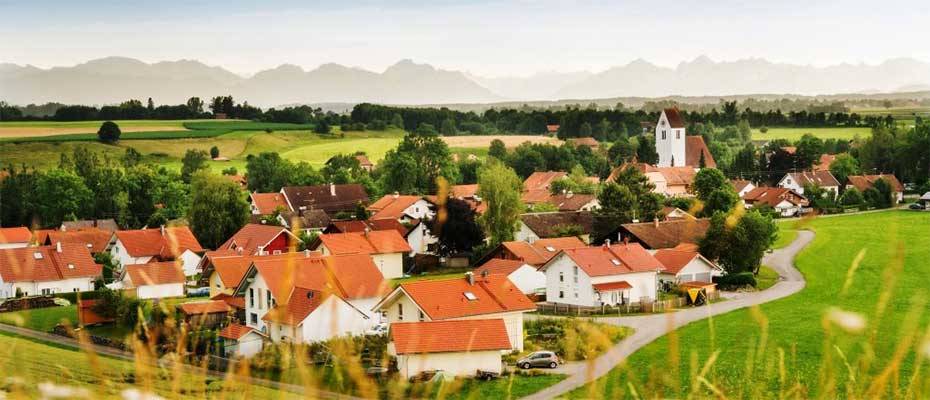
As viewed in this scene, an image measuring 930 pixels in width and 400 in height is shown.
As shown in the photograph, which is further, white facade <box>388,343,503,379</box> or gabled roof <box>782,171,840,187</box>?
gabled roof <box>782,171,840,187</box>

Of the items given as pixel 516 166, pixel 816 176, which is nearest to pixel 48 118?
pixel 516 166

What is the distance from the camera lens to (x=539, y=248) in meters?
38.4

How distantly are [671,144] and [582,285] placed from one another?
53.6 metres

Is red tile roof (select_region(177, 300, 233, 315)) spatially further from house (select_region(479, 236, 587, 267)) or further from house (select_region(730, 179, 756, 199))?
house (select_region(730, 179, 756, 199))

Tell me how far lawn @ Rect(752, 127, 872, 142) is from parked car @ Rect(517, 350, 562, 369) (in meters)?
83.2

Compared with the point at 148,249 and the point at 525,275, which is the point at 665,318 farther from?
the point at 148,249

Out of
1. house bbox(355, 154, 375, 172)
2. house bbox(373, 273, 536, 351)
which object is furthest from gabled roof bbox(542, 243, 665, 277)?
house bbox(355, 154, 375, 172)

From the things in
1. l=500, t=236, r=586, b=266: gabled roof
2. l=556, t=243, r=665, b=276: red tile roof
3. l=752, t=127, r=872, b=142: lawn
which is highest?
l=752, t=127, r=872, b=142: lawn

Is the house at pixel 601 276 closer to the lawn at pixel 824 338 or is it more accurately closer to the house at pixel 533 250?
the house at pixel 533 250

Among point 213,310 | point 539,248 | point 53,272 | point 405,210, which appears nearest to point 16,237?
point 53,272

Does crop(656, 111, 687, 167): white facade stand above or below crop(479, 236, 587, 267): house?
above

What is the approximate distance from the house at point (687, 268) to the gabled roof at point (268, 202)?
96.0ft

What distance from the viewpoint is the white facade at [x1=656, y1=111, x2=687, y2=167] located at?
83.1 metres

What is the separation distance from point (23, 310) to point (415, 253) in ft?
54.6
